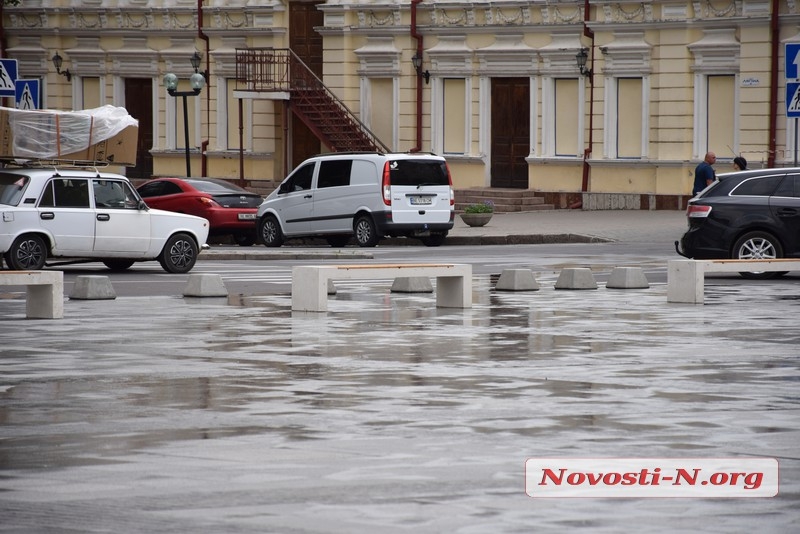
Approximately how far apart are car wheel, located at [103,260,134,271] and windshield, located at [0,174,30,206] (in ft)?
6.52

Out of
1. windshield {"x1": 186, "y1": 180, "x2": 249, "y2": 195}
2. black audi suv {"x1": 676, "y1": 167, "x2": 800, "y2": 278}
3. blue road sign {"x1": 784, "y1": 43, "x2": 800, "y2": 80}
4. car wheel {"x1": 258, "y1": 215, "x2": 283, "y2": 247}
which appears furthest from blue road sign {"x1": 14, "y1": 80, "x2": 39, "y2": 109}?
blue road sign {"x1": 784, "y1": 43, "x2": 800, "y2": 80}

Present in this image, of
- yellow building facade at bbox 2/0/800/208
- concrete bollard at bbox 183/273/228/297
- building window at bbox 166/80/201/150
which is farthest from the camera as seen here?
building window at bbox 166/80/201/150

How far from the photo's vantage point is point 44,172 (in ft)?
80.3

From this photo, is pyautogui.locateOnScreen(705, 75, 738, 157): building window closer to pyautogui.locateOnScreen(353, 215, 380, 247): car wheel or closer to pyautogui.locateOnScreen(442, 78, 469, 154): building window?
pyautogui.locateOnScreen(442, 78, 469, 154): building window

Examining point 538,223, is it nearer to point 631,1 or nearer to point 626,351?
point 631,1

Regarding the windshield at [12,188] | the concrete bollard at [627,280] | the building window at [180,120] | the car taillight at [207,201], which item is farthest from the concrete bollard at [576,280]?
the building window at [180,120]

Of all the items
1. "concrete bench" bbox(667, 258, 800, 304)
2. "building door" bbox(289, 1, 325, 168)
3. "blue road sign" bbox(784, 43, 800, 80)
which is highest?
"building door" bbox(289, 1, 325, 168)

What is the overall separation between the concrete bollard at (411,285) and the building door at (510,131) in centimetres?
2316

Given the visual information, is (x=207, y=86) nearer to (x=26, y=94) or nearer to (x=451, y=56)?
(x=451, y=56)

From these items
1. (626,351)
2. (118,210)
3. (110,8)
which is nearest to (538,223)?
(118,210)

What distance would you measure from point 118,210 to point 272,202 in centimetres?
970

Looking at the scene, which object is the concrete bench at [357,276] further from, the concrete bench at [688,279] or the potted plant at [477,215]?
the potted plant at [477,215]

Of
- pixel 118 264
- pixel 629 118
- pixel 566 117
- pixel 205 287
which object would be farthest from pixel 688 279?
pixel 566 117

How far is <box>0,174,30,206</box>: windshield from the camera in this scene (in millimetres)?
24094
